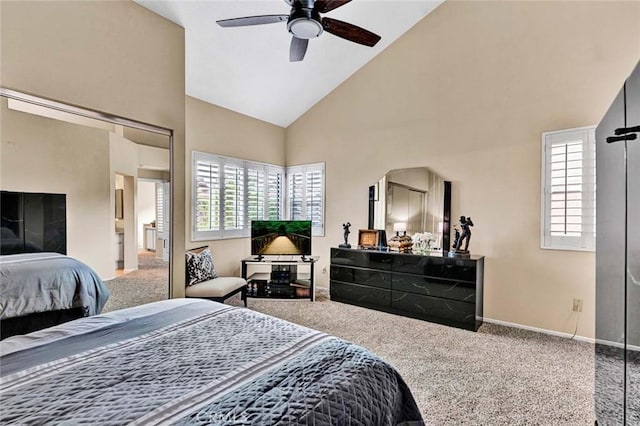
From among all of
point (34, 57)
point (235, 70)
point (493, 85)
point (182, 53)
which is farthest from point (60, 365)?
point (493, 85)

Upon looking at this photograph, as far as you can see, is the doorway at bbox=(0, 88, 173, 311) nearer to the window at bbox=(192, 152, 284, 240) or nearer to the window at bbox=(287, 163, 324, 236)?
the window at bbox=(192, 152, 284, 240)

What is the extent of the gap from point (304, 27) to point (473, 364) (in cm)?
311

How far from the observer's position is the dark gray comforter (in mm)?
2002

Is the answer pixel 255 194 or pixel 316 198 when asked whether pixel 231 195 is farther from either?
pixel 316 198

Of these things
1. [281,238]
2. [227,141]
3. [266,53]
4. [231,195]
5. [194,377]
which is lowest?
[194,377]

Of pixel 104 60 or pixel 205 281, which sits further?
pixel 205 281

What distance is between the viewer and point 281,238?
4.91 m

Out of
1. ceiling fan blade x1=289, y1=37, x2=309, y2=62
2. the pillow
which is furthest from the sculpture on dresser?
the pillow

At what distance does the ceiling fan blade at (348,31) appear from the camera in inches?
99.2

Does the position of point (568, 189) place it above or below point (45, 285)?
above

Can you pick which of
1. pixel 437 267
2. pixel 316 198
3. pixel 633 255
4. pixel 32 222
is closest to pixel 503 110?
pixel 437 267

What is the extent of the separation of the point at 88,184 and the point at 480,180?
4.12 m

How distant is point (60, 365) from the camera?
116cm

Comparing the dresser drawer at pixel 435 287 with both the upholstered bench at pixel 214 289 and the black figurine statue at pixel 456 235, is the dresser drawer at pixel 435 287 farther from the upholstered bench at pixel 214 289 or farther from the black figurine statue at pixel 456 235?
the upholstered bench at pixel 214 289
